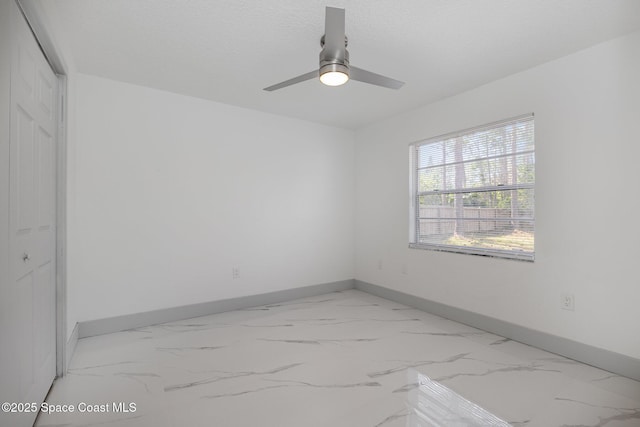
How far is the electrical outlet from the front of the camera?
2541 mm

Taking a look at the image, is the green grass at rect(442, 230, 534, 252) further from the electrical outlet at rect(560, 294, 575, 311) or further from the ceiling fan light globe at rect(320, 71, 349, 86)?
the ceiling fan light globe at rect(320, 71, 349, 86)

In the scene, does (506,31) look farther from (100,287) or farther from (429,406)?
(100,287)

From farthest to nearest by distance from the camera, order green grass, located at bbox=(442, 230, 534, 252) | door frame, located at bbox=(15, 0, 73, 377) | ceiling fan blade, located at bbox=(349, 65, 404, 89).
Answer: green grass, located at bbox=(442, 230, 534, 252)
door frame, located at bbox=(15, 0, 73, 377)
ceiling fan blade, located at bbox=(349, 65, 404, 89)

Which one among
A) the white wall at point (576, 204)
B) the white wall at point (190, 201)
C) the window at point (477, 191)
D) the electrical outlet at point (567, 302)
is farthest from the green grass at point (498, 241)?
the white wall at point (190, 201)

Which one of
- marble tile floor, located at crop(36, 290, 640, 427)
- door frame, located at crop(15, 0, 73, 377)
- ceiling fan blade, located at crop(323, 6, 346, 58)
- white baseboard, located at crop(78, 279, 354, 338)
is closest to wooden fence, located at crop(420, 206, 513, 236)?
marble tile floor, located at crop(36, 290, 640, 427)

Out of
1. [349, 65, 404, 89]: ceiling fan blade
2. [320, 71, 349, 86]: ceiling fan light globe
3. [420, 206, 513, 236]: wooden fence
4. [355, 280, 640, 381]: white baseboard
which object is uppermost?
[349, 65, 404, 89]: ceiling fan blade

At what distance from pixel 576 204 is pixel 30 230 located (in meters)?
3.71

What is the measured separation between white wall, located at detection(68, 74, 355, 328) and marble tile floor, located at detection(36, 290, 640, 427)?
0.56 m

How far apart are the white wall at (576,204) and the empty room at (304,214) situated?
0.05 ft

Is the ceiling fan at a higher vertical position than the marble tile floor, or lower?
higher

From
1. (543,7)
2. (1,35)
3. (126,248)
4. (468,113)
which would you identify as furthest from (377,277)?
(1,35)

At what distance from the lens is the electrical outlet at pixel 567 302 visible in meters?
2.54

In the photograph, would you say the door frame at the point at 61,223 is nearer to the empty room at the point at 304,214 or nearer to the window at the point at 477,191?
the empty room at the point at 304,214

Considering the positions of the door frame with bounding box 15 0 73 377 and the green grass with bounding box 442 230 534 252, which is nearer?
A: the door frame with bounding box 15 0 73 377
